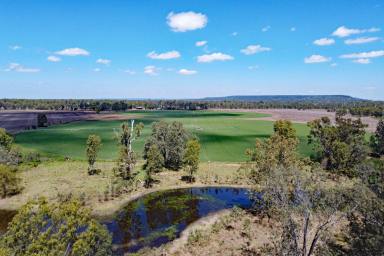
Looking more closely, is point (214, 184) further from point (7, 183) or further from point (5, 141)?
point (5, 141)

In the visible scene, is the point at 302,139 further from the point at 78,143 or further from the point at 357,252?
the point at 357,252

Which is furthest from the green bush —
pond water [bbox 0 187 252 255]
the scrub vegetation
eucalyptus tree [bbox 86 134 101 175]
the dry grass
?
eucalyptus tree [bbox 86 134 101 175]

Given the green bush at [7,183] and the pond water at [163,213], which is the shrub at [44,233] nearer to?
the pond water at [163,213]

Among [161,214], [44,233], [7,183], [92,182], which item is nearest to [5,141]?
[7,183]

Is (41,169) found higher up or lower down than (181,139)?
lower down

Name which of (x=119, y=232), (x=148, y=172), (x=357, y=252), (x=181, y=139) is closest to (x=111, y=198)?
(x=148, y=172)

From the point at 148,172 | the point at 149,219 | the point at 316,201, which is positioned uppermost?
the point at 316,201

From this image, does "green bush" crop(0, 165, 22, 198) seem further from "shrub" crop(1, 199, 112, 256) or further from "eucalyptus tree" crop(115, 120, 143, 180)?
"shrub" crop(1, 199, 112, 256)

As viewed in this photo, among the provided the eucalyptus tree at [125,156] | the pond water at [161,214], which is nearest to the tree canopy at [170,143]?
the eucalyptus tree at [125,156]
